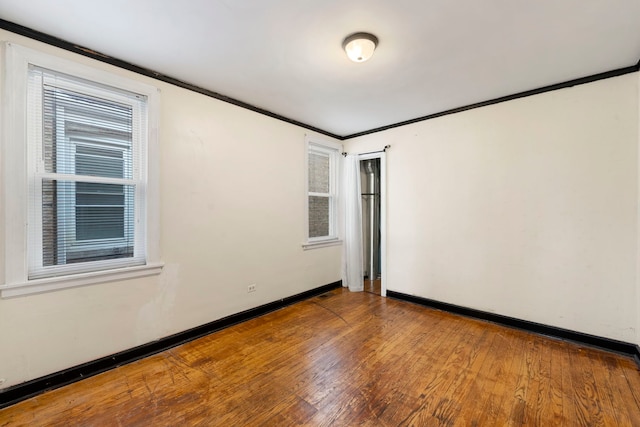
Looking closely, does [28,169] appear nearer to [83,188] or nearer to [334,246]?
[83,188]

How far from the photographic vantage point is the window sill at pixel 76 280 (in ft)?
6.00

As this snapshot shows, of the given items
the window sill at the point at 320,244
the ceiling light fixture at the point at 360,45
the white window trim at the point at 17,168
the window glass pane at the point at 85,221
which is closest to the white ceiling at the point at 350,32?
the ceiling light fixture at the point at 360,45

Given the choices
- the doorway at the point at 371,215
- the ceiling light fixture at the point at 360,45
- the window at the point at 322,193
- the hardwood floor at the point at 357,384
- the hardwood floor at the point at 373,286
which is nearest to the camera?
the hardwood floor at the point at 357,384

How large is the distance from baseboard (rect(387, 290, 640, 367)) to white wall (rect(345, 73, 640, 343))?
0.20 ft

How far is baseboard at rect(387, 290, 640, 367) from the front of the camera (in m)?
2.38

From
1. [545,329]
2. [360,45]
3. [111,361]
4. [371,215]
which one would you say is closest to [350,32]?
[360,45]

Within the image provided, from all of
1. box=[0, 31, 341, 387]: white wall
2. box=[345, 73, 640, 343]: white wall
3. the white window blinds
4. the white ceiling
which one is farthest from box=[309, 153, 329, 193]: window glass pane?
the white window blinds

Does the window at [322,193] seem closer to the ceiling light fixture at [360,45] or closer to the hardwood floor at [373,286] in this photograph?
the hardwood floor at [373,286]

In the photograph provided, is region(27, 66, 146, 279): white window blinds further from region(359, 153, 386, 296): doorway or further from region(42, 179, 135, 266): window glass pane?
region(359, 153, 386, 296): doorway

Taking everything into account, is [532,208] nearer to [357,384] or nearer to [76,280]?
[357,384]

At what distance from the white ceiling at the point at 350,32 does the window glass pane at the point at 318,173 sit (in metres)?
1.39

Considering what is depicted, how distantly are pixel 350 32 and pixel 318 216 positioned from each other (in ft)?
9.16

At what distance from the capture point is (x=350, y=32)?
1916 mm

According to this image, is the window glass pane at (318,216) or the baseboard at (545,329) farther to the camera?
the window glass pane at (318,216)
